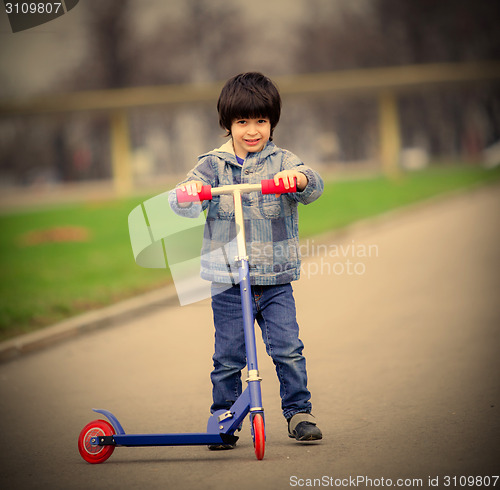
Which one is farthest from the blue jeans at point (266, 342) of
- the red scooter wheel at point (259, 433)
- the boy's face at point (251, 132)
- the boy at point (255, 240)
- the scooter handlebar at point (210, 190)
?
the boy's face at point (251, 132)

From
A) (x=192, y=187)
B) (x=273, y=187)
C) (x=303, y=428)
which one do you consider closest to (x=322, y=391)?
(x=303, y=428)

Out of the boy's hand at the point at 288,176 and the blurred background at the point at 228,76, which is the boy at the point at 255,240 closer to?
the boy's hand at the point at 288,176

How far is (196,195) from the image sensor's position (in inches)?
159

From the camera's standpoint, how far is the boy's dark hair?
14.0 ft

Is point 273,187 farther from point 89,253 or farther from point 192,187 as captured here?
point 89,253

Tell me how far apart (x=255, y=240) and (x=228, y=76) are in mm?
55732

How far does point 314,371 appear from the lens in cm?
619

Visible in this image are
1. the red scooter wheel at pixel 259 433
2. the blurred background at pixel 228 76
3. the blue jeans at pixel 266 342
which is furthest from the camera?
the blurred background at pixel 228 76

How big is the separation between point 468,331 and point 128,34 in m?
53.8

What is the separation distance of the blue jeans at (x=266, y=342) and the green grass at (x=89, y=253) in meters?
3.97

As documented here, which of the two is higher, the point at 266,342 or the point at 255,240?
the point at 255,240

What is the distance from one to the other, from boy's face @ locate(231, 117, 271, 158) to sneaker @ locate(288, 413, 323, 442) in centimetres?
130

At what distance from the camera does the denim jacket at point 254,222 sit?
4.32 meters


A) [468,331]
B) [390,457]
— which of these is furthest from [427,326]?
[390,457]
